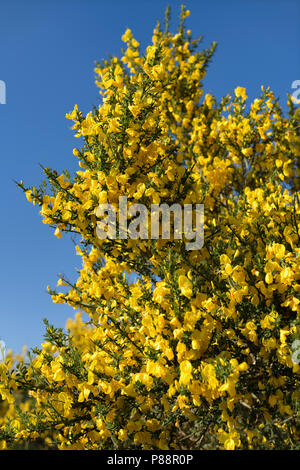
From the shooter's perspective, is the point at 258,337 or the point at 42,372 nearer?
the point at 258,337

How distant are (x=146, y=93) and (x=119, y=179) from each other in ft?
2.10

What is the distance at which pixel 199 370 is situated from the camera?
2059 mm

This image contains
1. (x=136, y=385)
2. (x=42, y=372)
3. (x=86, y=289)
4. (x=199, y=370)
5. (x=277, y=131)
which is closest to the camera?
(x=199, y=370)

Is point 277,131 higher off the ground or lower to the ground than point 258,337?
higher

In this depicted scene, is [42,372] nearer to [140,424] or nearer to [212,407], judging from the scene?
[140,424]

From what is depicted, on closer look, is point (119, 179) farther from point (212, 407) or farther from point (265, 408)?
point (265, 408)

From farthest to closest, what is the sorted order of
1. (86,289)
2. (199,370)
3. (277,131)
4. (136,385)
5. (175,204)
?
1. (277,131)
2. (86,289)
3. (175,204)
4. (136,385)
5. (199,370)

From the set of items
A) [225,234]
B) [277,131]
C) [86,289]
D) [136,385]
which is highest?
[277,131]

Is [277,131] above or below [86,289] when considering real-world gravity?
above

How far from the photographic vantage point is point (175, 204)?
248 cm
